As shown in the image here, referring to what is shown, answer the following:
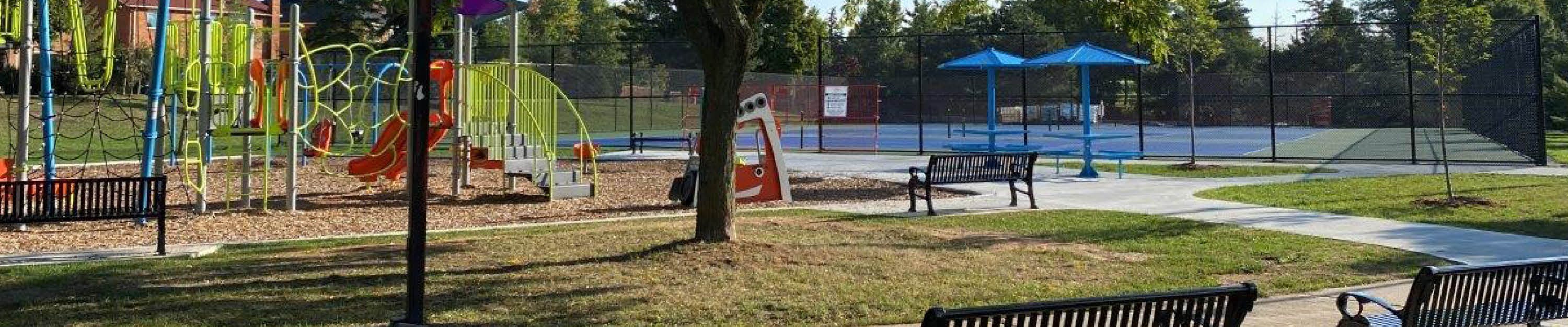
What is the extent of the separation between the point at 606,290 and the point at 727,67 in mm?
2139

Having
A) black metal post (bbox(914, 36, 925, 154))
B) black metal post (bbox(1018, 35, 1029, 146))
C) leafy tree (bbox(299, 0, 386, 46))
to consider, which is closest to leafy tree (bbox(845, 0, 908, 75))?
black metal post (bbox(914, 36, 925, 154))

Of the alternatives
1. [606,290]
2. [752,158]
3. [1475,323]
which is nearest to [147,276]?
[606,290]

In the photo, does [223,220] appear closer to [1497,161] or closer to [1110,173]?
[1110,173]

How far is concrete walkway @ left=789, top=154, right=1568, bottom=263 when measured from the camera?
38.0ft

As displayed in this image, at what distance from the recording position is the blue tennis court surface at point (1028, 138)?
1220 inches

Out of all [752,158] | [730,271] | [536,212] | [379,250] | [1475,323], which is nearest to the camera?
[1475,323]

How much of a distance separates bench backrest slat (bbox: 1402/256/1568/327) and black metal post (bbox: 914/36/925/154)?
20420 millimetres

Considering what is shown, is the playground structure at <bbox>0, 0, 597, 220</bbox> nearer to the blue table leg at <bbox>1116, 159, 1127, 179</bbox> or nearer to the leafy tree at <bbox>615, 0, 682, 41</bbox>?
the blue table leg at <bbox>1116, 159, 1127, 179</bbox>

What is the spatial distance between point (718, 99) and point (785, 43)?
4002 centimetres

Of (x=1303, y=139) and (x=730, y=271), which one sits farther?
(x=1303, y=139)

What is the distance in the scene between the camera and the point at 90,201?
1059cm

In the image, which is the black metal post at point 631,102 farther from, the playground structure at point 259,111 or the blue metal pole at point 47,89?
the blue metal pole at point 47,89

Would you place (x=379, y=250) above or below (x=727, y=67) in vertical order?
below

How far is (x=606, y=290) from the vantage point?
8.50m
